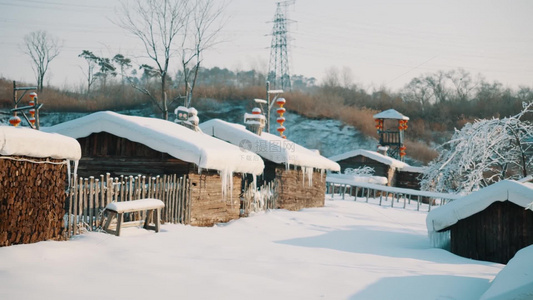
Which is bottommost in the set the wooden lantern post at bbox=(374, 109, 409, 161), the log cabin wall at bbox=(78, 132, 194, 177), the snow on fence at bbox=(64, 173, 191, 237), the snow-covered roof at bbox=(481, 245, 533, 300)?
the snow-covered roof at bbox=(481, 245, 533, 300)

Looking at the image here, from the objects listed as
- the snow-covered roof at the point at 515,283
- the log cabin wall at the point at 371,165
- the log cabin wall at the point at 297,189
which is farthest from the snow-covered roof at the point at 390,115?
the snow-covered roof at the point at 515,283

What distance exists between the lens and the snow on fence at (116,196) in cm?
948

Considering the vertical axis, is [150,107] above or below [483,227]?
above

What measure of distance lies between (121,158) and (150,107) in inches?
A: 1821

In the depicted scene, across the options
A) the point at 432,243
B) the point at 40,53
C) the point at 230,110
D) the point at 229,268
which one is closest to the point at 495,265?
the point at 432,243

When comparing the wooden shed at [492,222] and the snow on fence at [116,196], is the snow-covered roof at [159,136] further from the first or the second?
the wooden shed at [492,222]

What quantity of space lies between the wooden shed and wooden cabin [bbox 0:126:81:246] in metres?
8.84

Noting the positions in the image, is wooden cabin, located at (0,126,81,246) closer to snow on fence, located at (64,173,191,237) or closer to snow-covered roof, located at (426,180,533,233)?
snow on fence, located at (64,173,191,237)

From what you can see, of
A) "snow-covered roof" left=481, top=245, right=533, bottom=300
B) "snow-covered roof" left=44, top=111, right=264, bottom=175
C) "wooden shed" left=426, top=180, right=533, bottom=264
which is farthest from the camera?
"snow-covered roof" left=44, top=111, right=264, bottom=175

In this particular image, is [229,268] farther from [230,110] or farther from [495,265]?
[230,110]

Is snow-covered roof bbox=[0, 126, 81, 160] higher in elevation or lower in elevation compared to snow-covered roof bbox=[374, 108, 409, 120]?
lower

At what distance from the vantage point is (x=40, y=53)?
187ft

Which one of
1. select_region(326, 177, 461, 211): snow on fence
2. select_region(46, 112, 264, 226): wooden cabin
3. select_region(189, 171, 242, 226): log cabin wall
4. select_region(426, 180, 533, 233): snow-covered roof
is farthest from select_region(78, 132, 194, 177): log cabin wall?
select_region(326, 177, 461, 211): snow on fence

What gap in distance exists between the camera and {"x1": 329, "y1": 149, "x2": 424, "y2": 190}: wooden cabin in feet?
115
